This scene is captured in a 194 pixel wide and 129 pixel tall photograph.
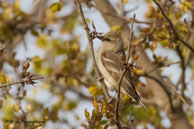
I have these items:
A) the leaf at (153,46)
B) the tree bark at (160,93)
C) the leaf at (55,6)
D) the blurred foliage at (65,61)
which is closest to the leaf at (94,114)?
the blurred foliage at (65,61)

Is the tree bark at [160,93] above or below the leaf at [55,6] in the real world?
below

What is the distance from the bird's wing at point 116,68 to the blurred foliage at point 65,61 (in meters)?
0.37

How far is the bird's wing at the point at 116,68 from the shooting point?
5.39m

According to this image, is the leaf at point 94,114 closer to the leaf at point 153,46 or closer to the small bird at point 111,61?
the small bird at point 111,61

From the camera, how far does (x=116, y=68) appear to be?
20.1ft

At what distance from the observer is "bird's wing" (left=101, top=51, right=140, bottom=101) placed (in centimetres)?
539

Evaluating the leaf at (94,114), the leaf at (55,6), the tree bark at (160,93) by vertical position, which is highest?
the leaf at (55,6)

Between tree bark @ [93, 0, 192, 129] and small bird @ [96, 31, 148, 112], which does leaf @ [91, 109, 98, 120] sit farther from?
tree bark @ [93, 0, 192, 129]

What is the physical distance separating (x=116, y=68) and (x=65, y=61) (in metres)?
1.50

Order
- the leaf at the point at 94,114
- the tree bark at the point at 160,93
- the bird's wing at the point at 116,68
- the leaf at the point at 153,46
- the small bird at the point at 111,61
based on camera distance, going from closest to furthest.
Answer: the leaf at the point at 94,114, the bird's wing at the point at 116,68, the leaf at the point at 153,46, the small bird at the point at 111,61, the tree bark at the point at 160,93

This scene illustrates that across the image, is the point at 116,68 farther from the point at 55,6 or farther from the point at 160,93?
the point at 55,6

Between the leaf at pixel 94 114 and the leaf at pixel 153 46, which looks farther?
the leaf at pixel 153 46

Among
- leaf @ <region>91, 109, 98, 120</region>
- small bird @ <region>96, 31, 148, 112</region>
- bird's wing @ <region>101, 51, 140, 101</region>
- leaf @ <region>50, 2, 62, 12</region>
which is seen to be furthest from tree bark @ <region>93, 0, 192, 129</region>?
leaf @ <region>91, 109, 98, 120</region>

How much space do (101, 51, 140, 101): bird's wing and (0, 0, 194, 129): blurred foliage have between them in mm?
372
